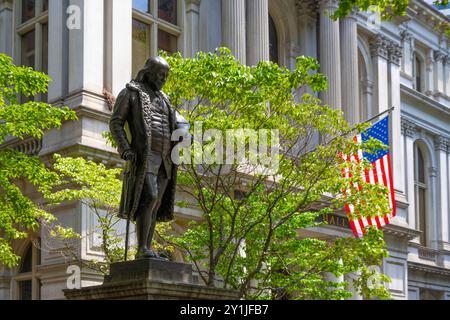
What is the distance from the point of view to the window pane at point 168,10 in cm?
2978

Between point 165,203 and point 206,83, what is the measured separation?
8.33 metres

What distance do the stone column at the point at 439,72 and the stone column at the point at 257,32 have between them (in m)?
20.3

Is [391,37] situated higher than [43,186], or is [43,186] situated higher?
[391,37]

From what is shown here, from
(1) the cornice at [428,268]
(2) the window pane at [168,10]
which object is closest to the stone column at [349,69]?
(2) the window pane at [168,10]

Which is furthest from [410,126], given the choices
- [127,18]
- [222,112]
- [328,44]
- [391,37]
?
[222,112]

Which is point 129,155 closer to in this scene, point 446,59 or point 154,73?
point 154,73

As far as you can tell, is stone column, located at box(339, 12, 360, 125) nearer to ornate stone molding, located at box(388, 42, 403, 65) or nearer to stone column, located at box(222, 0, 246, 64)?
ornate stone molding, located at box(388, 42, 403, 65)

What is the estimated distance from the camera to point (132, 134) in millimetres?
12062

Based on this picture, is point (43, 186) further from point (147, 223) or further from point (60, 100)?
point (147, 223)

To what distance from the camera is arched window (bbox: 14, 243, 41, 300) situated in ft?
84.6

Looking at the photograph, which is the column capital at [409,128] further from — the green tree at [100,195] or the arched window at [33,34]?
the green tree at [100,195]

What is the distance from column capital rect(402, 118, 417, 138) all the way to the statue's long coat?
33.6 meters

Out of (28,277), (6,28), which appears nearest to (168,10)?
(6,28)

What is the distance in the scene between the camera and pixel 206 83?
2033 centimetres
